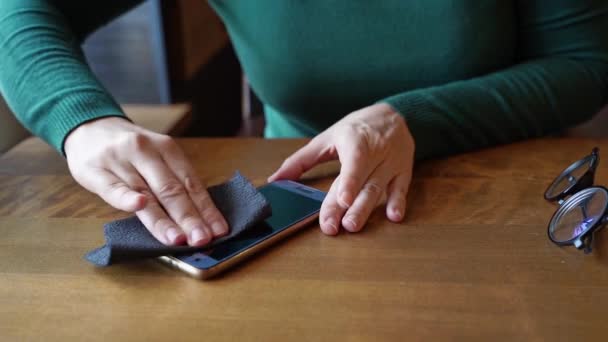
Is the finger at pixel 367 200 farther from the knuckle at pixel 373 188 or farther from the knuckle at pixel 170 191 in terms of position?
the knuckle at pixel 170 191

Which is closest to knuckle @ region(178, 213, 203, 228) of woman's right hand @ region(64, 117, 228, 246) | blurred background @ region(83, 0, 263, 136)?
woman's right hand @ region(64, 117, 228, 246)

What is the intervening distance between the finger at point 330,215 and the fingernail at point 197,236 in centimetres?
10

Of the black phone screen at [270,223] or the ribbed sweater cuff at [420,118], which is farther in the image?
the ribbed sweater cuff at [420,118]

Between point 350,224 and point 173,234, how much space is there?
0.15 metres

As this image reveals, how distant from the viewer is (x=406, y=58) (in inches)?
30.7

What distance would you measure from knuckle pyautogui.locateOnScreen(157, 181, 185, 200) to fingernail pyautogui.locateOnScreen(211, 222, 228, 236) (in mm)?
58

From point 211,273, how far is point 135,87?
4.67 feet

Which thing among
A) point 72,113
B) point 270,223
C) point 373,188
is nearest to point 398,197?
point 373,188

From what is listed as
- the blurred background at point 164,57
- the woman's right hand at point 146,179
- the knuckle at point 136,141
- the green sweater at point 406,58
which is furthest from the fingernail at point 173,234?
the blurred background at point 164,57

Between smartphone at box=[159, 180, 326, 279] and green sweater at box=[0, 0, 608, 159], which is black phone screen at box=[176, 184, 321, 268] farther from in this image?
green sweater at box=[0, 0, 608, 159]

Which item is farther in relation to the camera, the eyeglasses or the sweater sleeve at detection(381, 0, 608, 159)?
the sweater sleeve at detection(381, 0, 608, 159)

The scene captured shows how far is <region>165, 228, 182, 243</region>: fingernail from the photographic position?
481 millimetres

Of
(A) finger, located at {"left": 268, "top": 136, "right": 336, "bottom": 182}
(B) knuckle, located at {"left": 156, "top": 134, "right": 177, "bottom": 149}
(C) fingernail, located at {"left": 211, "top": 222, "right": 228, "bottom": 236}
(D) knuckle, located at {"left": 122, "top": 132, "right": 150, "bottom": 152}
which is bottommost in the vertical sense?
(A) finger, located at {"left": 268, "top": 136, "right": 336, "bottom": 182}

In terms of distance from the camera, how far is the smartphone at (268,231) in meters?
0.45
